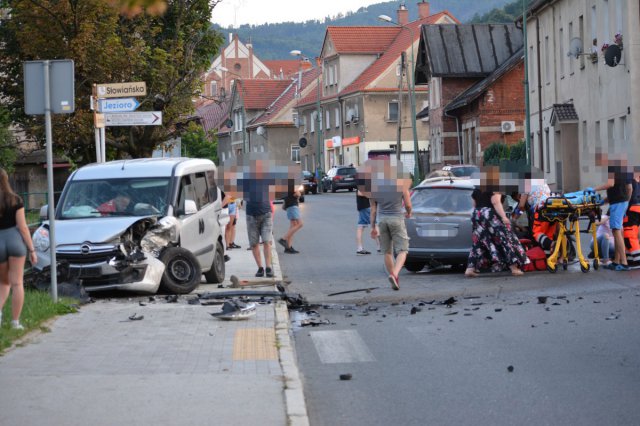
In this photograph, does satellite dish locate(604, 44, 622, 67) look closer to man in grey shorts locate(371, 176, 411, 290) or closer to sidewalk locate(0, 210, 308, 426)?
man in grey shorts locate(371, 176, 411, 290)

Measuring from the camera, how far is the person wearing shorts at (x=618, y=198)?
53.1 ft

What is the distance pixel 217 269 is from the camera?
16844mm

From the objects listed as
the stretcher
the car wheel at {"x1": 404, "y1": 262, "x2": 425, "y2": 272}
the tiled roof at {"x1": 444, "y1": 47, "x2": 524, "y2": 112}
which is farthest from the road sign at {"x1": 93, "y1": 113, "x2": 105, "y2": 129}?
the tiled roof at {"x1": 444, "y1": 47, "x2": 524, "y2": 112}

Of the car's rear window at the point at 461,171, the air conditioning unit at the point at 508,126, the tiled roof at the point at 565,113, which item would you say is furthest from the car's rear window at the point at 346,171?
the tiled roof at the point at 565,113

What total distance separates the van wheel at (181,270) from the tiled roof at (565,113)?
2962cm

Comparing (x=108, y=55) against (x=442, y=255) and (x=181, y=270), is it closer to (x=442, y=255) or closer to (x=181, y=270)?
(x=442, y=255)

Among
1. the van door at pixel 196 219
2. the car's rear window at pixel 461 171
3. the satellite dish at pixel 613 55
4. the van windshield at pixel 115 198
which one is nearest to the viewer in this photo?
the van windshield at pixel 115 198

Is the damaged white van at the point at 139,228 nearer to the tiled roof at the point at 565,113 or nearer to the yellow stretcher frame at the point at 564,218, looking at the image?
the yellow stretcher frame at the point at 564,218

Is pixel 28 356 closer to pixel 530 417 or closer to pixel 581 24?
pixel 530 417

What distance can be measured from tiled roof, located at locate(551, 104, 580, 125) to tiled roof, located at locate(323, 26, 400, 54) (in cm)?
4376

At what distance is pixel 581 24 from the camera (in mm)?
41125

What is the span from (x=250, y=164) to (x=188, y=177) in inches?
44.5

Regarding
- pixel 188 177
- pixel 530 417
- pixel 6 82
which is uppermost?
pixel 6 82

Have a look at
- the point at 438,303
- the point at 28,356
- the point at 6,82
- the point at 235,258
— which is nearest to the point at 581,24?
the point at 6,82
